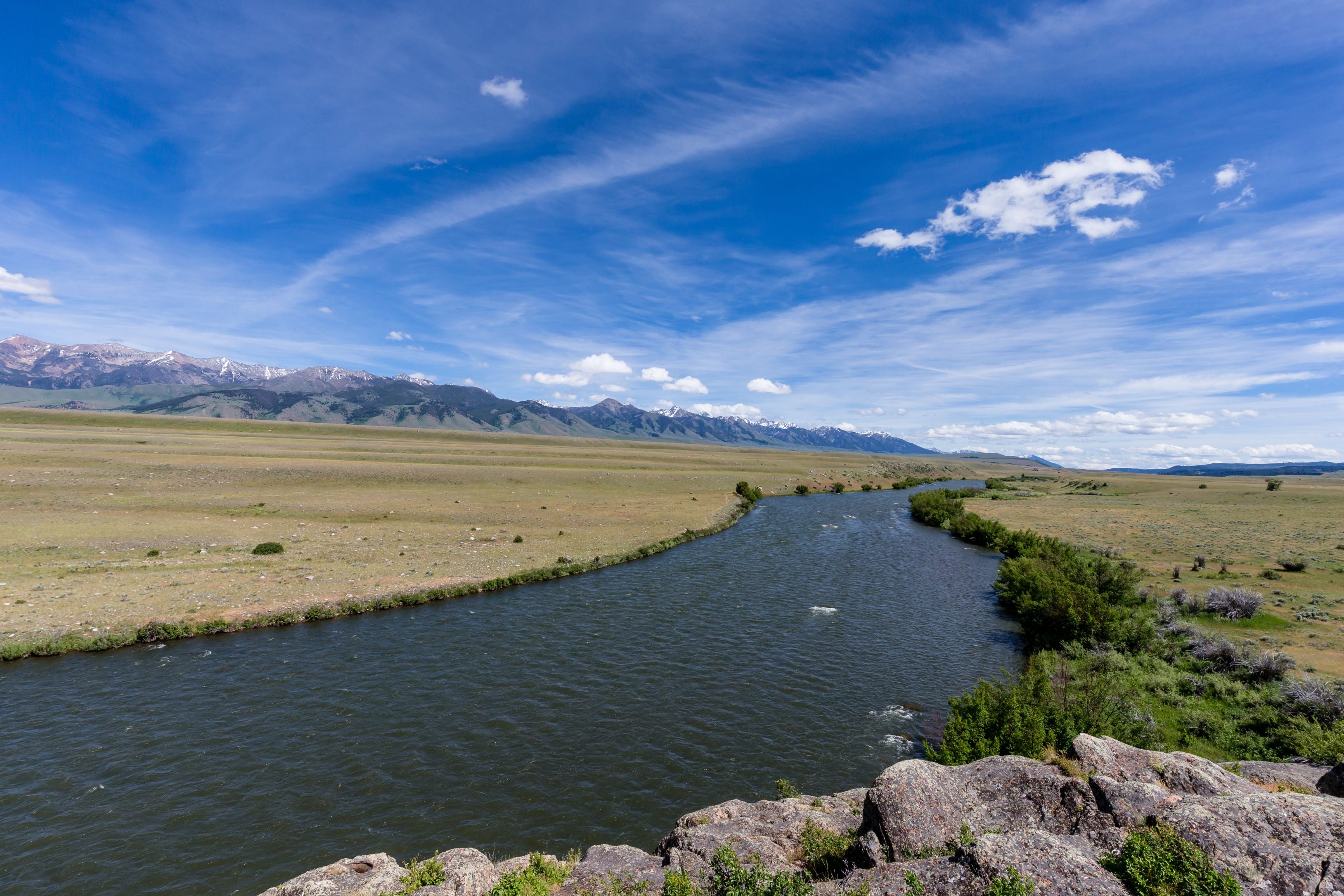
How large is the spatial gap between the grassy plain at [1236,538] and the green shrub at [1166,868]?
987 inches

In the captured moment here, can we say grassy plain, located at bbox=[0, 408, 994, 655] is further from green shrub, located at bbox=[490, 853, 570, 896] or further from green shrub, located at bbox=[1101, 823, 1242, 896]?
green shrub, located at bbox=[1101, 823, 1242, 896]

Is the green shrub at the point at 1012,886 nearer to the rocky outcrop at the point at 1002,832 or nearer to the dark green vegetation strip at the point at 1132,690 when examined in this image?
the rocky outcrop at the point at 1002,832

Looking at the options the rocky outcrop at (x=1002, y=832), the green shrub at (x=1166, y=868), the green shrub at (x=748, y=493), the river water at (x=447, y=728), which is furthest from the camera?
the green shrub at (x=748, y=493)

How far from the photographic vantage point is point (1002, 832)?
1078 centimetres

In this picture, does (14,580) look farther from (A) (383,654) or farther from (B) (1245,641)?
(B) (1245,641)

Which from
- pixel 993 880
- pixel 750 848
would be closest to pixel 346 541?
pixel 750 848

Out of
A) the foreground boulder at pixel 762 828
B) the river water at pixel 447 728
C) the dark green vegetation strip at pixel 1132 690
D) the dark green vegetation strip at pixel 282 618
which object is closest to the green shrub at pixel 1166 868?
the dark green vegetation strip at pixel 1132 690

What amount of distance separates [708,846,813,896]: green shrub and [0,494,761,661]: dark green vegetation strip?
1215 inches

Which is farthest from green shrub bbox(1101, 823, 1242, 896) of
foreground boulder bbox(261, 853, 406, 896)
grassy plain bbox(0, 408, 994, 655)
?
grassy plain bbox(0, 408, 994, 655)

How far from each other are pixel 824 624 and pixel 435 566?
30.3 meters

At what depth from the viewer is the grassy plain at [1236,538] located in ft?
94.7

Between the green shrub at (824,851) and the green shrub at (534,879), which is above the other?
the green shrub at (824,851)

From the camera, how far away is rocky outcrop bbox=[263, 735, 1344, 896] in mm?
8312

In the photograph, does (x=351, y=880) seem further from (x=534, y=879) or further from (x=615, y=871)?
(x=615, y=871)
